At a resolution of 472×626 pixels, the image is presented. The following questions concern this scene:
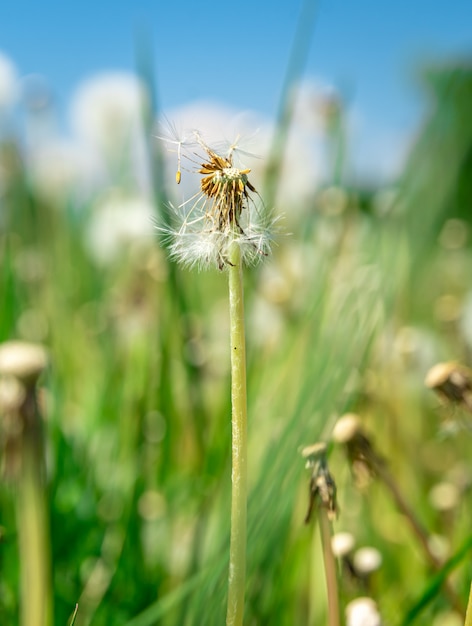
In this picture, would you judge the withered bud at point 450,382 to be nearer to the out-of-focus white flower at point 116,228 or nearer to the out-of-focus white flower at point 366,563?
the out-of-focus white flower at point 366,563

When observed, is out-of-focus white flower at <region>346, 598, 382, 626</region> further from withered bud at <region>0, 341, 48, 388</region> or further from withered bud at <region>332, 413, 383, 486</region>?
withered bud at <region>0, 341, 48, 388</region>

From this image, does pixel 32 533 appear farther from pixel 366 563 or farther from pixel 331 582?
pixel 366 563

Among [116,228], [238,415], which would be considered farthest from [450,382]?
[116,228]

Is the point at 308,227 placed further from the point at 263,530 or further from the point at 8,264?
the point at 263,530

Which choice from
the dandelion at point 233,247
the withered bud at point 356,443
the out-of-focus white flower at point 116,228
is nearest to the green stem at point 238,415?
the dandelion at point 233,247

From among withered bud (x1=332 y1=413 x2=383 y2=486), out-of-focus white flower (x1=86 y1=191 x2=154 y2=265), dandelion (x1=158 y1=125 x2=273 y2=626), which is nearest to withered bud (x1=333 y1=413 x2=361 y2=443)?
withered bud (x1=332 y1=413 x2=383 y2=486)

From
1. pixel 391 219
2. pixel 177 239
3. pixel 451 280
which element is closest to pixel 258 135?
pixel 177 239
